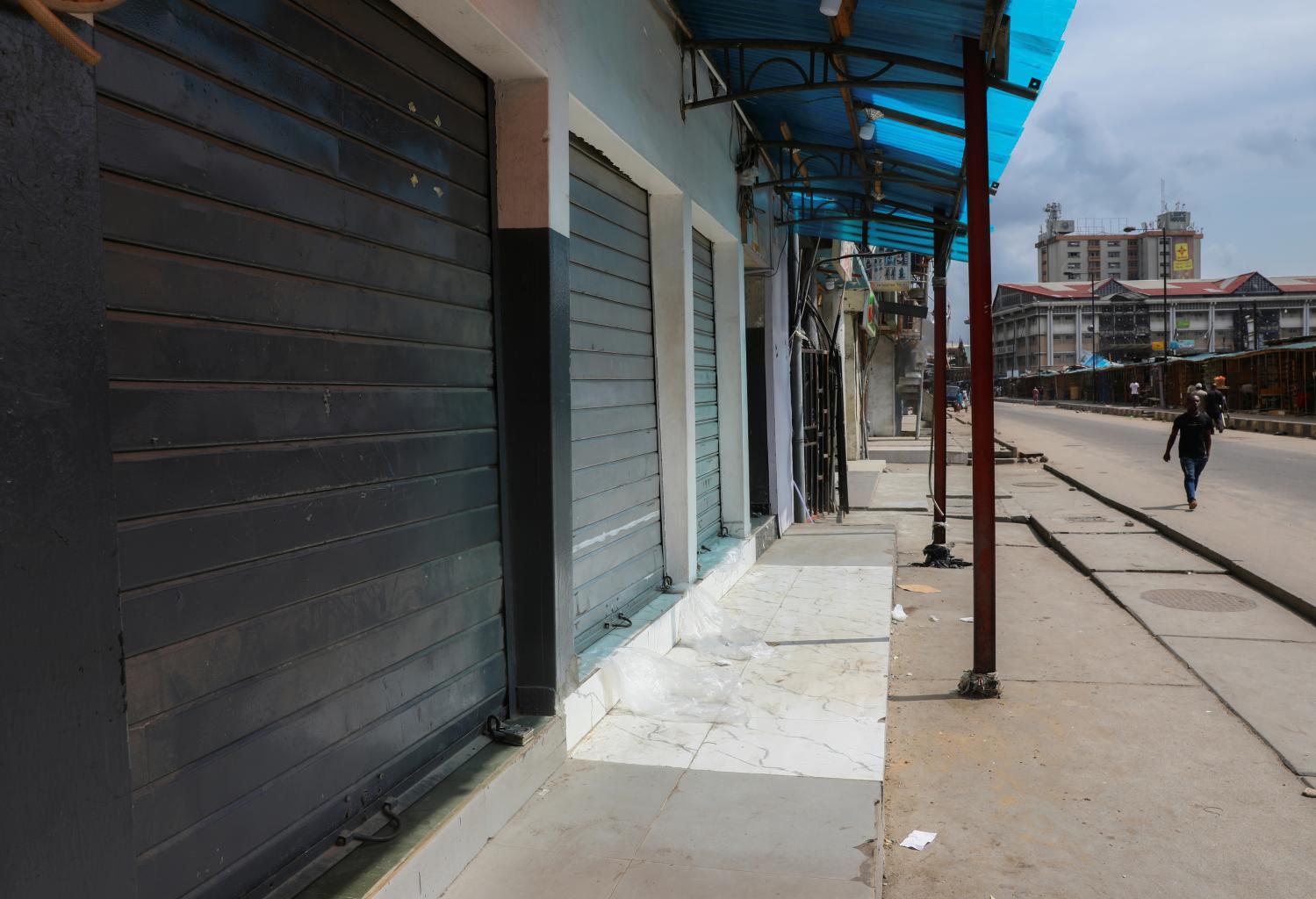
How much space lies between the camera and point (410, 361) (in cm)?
325

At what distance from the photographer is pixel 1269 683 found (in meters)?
5.67

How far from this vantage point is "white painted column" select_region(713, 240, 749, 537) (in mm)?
8594

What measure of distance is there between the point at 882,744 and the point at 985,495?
1.66 m

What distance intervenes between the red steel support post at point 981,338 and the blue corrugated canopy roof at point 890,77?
0.24 meters

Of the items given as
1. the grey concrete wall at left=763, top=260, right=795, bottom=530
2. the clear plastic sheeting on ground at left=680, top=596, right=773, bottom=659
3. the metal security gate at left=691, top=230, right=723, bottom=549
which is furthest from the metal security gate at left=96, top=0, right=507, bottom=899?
the grey concrete wall at left=763, top=260, right=795, bottom=530

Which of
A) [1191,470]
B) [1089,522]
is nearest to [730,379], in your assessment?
[1089,522]

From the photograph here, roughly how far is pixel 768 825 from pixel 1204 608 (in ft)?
19.5

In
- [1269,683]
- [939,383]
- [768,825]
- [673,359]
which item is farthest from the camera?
[939,383]

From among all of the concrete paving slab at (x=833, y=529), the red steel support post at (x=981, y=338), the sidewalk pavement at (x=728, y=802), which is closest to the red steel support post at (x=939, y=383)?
the concrete paving slab at (x=833, y=529)

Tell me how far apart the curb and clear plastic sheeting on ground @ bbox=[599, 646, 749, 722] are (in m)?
5.23

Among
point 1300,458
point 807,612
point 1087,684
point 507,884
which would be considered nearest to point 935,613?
point 807,612

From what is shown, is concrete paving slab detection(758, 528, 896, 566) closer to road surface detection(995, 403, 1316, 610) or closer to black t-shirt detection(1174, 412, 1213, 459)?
road surface detection(995, 403, 1316, 610)

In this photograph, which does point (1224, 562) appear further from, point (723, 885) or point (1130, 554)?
point (723, 885)

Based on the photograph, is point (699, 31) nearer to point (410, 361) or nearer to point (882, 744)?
A: point (410, 361)
